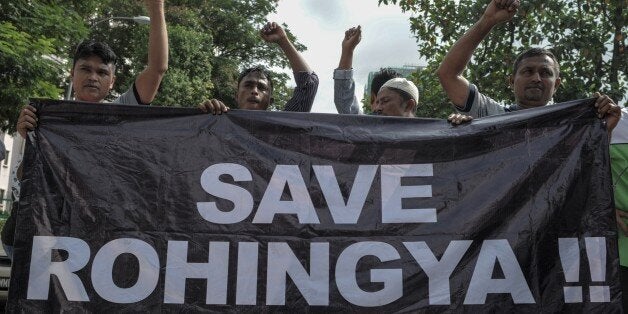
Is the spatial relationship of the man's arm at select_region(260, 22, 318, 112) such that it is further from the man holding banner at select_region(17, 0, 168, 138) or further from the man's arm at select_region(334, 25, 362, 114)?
the man holding banner at select_region(17, 0, 168, 138)

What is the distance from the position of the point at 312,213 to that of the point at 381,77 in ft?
5.79

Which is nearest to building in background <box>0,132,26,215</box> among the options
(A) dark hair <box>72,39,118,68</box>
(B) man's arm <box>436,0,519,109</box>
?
(A) dark hair <box>72,39,118,68</box>

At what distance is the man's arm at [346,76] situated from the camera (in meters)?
4.47

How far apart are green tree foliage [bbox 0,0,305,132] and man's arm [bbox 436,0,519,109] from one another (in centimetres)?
977

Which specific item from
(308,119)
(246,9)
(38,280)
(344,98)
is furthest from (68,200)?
(246,9)

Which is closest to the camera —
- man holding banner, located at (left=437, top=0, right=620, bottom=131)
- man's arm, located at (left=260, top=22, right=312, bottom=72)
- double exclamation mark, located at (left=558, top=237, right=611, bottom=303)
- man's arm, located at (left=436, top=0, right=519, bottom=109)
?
double exclamation mark, located at (left=558, top=237, right=611, bottom=303)

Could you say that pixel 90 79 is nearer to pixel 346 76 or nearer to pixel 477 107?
pixel 346 76

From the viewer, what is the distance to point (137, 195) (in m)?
3.41

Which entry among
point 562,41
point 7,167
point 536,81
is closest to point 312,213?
point 536,81

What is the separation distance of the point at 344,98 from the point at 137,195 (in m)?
1.57

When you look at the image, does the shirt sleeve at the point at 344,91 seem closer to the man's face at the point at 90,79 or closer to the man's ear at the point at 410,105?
the man's ear at the point at 410,105

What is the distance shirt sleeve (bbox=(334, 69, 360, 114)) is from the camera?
448 centimetres

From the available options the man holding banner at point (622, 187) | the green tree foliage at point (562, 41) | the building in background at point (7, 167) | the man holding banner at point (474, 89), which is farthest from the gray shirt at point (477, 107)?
the building in background at point (7, 167)

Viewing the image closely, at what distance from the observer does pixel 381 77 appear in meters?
4.89
